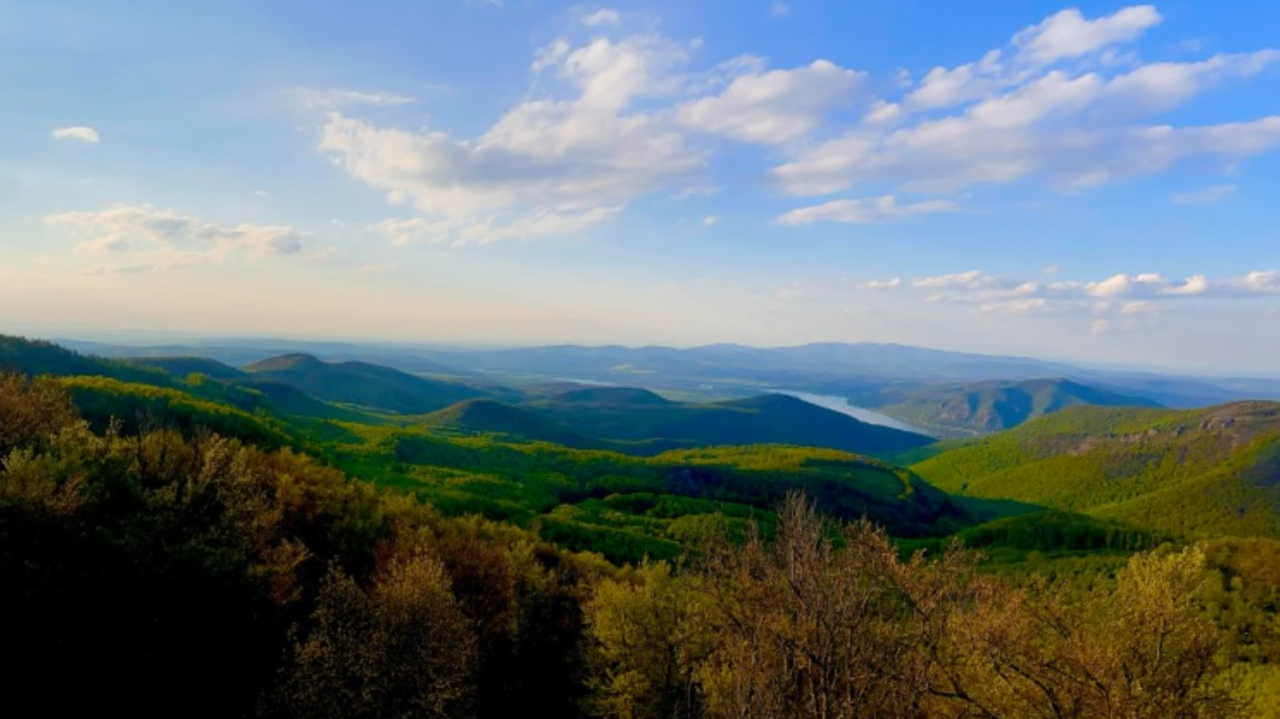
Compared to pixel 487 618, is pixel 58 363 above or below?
above

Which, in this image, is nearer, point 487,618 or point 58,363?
point 487,618

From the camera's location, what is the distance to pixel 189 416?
9981 centimetres

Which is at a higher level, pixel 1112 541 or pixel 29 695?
pixel 29 695

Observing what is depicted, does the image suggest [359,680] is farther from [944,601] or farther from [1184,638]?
[1184,638]

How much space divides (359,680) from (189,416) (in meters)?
86.3

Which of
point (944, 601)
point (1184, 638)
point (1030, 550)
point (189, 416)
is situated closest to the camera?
point (1184, 638)

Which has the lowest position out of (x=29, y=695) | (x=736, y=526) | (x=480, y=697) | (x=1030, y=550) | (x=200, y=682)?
(x=1030, y=550)

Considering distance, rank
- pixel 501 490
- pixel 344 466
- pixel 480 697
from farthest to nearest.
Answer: pixel 501 490, pixel 344 466, pixel 480 697

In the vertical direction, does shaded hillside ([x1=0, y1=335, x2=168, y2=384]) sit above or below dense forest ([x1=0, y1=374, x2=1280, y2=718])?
above

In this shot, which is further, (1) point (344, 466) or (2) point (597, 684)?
(1) point (344, 466)

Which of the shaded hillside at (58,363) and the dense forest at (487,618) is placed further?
the shaded hillside at (58,363)

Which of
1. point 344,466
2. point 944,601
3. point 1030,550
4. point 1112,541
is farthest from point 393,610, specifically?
point 1112,541

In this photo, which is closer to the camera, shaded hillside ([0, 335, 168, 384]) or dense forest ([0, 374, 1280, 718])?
dense forest ([0, 374, 1280, 718])

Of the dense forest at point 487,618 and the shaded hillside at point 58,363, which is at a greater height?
the shaded hillside at point 58,363
